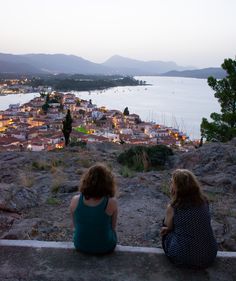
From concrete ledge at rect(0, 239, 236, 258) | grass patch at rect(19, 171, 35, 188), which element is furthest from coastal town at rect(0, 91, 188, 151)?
concrete ledge at rect(0, 239, 236, 258)

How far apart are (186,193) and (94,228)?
2.70ft

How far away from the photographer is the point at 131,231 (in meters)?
4.49

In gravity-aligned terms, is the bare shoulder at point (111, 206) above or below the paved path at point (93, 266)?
above

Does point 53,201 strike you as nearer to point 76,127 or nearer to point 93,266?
point 93,266

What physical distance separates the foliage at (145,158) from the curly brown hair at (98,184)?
5728 mm

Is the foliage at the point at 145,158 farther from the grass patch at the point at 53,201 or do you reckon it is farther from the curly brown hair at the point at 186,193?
the curly brown hair at the point at 186,193

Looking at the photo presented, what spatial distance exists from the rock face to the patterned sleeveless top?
106cm

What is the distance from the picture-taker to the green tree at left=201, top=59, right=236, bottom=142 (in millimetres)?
14391

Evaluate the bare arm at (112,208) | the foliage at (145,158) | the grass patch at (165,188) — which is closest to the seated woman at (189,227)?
the bare arm at (112,208)

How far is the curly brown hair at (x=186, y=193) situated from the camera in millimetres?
2990

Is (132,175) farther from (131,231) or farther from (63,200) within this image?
(131,231)

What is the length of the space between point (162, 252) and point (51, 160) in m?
6.63

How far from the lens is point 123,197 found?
598 cm

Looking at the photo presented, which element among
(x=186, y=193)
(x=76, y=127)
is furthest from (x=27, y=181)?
(x=76, y=127)
